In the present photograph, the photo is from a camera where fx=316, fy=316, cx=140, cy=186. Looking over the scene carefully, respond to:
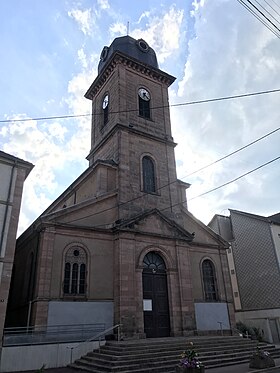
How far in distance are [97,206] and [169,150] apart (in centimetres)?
770

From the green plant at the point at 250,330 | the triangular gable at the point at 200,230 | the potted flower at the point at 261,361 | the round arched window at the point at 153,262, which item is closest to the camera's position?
the potted flower at the point at 261,361

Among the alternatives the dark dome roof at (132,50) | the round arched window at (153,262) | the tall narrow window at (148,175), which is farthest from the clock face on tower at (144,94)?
the round arched window at (153,262)

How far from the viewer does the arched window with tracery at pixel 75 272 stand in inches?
602

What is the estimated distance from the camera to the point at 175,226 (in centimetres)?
1948

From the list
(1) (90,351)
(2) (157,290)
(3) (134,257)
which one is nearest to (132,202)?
(3) (134,257)

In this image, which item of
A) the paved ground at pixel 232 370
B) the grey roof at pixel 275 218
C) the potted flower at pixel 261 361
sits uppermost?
the grey roof at pixel 275 218

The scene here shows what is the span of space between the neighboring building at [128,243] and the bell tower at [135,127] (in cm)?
8

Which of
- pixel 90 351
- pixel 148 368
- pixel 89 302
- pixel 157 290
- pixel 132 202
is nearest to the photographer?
pixel 148 368

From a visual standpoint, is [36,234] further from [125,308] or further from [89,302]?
[125,308]

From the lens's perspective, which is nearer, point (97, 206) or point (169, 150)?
point (97, 206)

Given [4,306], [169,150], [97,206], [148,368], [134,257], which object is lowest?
[148,368]

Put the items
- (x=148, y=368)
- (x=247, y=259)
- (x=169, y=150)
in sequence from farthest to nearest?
(x=247, y=259) → (x=169, y=150) → (x=148, y=368)

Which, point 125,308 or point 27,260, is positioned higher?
point 27,260

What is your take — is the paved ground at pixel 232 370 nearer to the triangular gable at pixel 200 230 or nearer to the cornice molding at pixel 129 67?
the triangular gable at pixel 200 230
